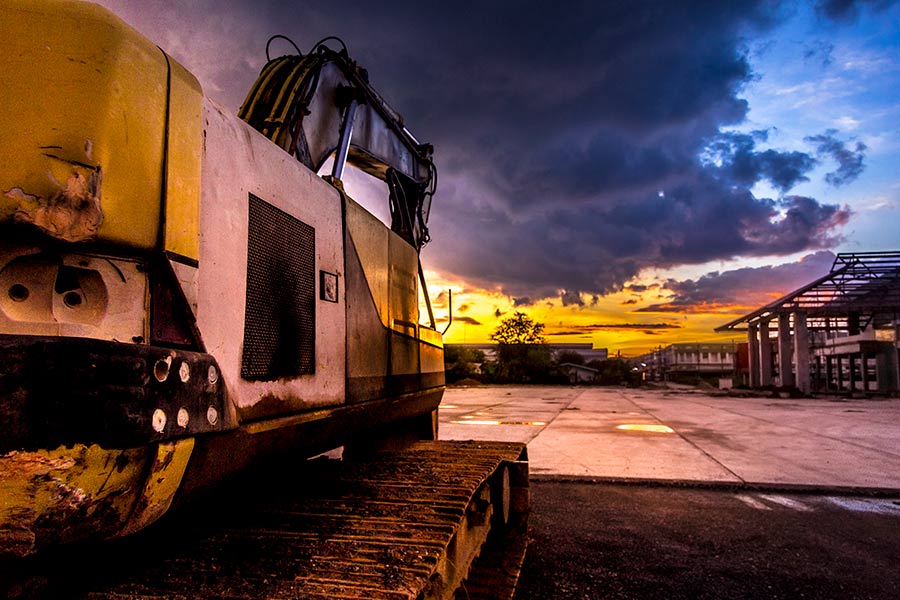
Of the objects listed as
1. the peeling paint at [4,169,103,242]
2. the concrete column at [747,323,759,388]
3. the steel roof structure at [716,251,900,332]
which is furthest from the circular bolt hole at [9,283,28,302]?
the concrete column at [747,323,759,388]

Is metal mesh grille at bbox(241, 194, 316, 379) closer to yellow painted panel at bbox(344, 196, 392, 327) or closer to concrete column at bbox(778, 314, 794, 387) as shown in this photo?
yellow painted panel at bbox(344, 196, 392, 327)

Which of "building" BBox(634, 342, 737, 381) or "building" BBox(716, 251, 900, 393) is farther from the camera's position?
"building" BBox(634, 342, 737, 381)

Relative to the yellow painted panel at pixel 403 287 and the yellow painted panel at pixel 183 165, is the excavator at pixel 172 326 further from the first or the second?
the yellow painted panel at pixel 403 287

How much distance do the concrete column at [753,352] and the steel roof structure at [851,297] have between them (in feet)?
14.0

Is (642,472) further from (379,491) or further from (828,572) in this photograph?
(379,491)

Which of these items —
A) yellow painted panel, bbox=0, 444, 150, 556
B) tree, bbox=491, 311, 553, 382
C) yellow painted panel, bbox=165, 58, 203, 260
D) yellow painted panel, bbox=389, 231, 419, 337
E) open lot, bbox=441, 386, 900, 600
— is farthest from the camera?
tree, bbox=491, 311, 553, 382

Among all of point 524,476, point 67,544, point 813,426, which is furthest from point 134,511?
point 813,426

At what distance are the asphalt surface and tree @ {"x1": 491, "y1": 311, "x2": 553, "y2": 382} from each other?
47390mm

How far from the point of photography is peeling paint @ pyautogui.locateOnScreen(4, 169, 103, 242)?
4.31ft

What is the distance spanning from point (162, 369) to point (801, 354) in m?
33.0

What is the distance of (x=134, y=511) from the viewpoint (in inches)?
58.1

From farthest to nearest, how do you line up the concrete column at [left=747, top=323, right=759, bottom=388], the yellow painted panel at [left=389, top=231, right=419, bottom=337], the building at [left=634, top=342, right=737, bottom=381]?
the building at [left=634, top=342, right=737, bottom=381], the concrete column at [left=747, top=323, right=759, bottom=388], the yellow painted panel at [left=389, top=231, right=419, bottom=337]

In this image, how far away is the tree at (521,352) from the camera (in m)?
54.7

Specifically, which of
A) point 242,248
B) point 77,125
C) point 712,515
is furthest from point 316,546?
point 712,515
